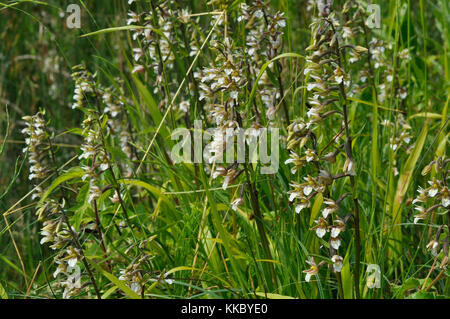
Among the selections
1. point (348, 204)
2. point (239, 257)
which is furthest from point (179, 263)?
point (348, 204)

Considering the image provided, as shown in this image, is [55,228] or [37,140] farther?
[37,140]

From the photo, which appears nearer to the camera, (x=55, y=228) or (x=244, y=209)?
(x=55, y=228)

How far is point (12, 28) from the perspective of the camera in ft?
15.4

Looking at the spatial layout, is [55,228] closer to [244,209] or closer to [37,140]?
[37,140]

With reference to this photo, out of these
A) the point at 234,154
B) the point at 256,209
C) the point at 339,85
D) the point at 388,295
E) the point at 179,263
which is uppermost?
the point at 339,85

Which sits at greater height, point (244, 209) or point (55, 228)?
point (55, 228)

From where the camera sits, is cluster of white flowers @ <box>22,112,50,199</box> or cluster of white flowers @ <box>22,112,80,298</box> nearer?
cluster of white flowers @ <box>22,112,80,298</box>

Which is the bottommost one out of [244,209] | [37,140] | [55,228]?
[244,209]

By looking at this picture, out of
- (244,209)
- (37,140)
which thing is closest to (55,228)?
(37,140)

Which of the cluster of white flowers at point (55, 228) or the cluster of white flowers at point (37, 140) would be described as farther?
the cluster of white flowers at point (37, 140)

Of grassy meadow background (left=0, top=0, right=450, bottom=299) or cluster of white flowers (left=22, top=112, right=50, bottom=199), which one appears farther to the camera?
cluster of white flowers (left=22, top=112, right=50, bottom=199)

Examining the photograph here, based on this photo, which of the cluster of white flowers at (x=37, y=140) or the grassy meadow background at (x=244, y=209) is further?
the cluster of white flowers at (x=37, y=140)
